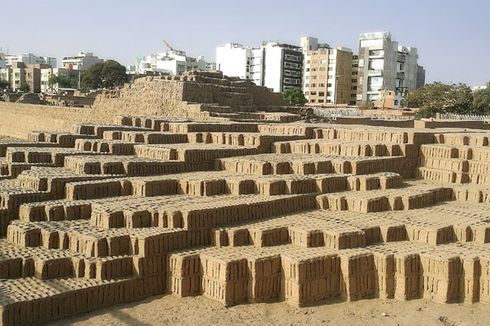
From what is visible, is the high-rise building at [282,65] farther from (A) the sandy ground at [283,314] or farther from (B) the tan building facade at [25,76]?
(A) the sandy ground at [283,314]

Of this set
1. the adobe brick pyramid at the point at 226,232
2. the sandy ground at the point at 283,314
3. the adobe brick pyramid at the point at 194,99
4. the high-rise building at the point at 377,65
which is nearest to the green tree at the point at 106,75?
the high-rise building at the point at 377,65

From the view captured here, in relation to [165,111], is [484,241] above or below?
below

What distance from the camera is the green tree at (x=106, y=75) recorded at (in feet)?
213

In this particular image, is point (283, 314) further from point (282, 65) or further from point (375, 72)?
point (282, 65)

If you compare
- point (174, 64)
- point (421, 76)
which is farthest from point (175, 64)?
point (421, 76)

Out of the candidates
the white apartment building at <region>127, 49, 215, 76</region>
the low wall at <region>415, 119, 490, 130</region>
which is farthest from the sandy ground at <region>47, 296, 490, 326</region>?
the white apartment building at <region>127, 49, 215, 76</region>

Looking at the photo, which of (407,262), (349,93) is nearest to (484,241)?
(407,262)

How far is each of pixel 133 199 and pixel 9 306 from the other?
2974 mm

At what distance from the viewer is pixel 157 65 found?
9475 centimetres

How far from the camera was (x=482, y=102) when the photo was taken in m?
36.7

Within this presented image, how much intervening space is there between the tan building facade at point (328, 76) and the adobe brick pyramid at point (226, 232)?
58534 mm

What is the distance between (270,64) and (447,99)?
41.2 m

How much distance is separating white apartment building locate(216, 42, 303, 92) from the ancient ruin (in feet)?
212

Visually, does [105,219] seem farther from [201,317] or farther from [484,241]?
[484,241]
